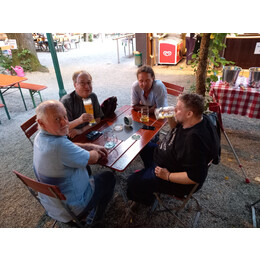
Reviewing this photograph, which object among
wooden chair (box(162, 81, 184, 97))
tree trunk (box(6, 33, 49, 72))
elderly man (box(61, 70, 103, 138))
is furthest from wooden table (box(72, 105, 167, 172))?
tree trunk (box(6, 33, 49, 72))

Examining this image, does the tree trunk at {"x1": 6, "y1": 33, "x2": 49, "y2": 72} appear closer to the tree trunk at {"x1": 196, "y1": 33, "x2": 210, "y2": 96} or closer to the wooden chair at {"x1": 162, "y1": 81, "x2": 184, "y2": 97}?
the wooden chair at {"x1": 162, "y1": 81, "x2": 184, "y2": 97}

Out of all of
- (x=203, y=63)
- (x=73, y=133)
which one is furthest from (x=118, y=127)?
(x=203, y=63)

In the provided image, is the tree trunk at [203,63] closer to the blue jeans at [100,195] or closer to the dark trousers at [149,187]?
the dark trousers at [149,187]

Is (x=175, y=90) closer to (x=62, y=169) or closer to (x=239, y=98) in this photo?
(x=239, y=98)

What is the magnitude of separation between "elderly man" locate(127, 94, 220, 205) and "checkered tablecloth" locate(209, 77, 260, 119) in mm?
1682

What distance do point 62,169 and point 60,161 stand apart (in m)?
0.07

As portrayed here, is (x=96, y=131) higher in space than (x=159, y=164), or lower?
higher

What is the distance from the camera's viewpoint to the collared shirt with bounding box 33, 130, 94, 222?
1.41 m

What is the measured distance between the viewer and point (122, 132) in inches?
83.9

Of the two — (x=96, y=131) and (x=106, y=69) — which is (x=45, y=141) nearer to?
(x=96, y=131)

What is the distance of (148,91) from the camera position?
271cm
